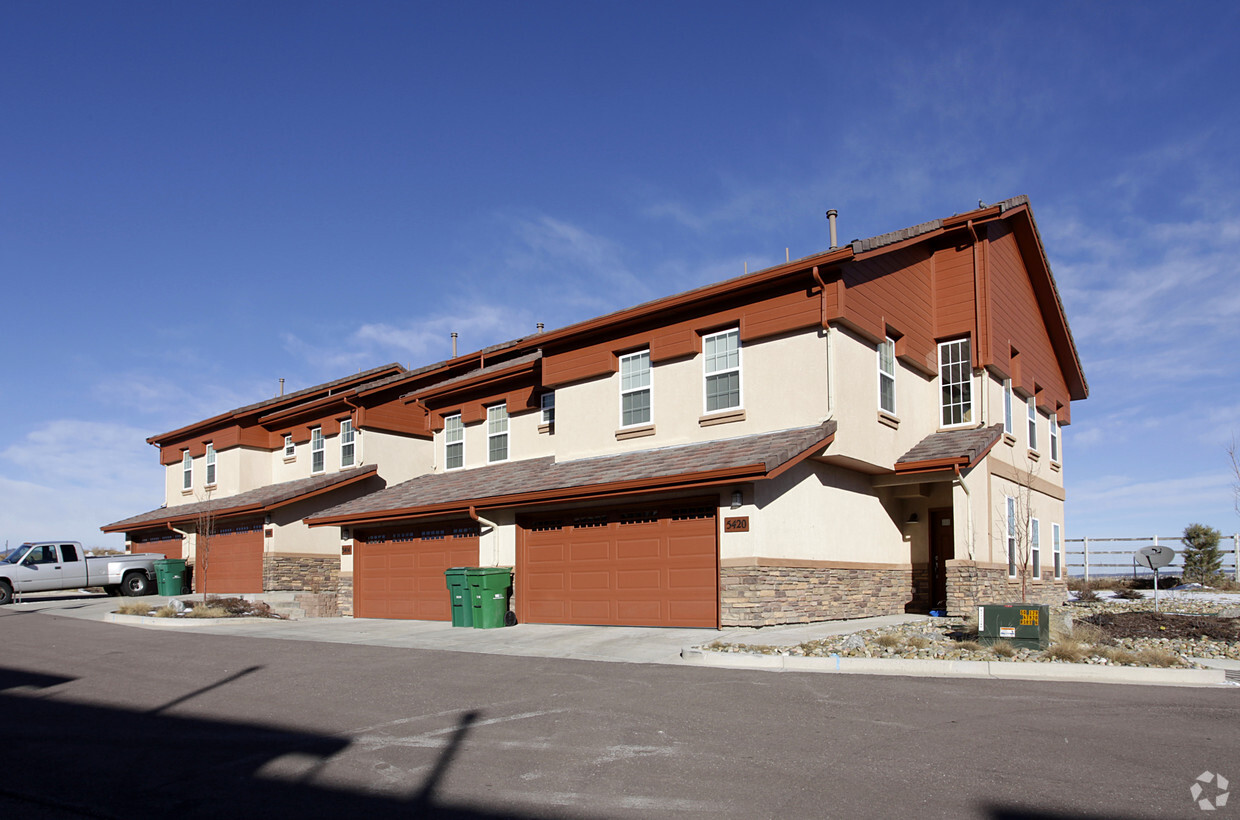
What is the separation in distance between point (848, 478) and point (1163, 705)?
9.38 meters

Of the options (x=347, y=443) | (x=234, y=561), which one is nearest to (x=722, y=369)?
(x=347, y=443)

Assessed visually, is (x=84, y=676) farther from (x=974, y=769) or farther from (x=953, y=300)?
(x=953, y=300)

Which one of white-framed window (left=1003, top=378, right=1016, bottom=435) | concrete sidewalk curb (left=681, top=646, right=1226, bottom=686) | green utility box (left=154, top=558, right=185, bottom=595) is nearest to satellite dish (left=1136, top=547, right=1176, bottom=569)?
white-framed window (left=1003, top=378, right=1016, bottom=435)

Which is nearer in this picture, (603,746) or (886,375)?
(603,746)

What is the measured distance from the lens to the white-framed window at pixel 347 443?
2889 centimetres

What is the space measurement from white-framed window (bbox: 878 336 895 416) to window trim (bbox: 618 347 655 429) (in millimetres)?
4439

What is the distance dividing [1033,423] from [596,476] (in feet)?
41.3

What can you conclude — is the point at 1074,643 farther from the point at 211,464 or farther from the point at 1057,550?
the point at 211,464

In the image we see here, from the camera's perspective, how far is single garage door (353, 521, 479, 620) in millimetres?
21109

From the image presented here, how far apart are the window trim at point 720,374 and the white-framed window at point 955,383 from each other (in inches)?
234

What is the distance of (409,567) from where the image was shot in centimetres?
2230

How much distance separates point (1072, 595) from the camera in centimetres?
2647

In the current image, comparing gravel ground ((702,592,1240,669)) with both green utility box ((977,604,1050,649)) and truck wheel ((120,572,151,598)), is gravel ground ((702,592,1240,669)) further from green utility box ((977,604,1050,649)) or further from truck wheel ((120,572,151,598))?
truck wheel ((120,572,151,598))

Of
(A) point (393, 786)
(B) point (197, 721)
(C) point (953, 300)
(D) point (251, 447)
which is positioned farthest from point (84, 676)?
(D) point (251, 447)
